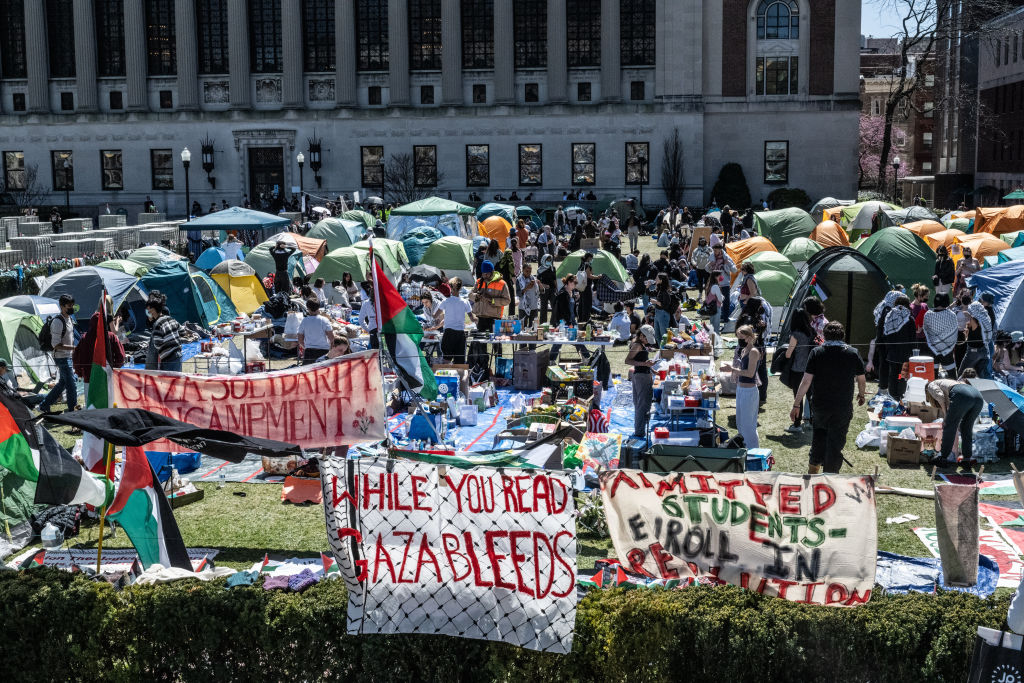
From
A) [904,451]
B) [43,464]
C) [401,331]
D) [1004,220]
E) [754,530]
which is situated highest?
[1004,220]

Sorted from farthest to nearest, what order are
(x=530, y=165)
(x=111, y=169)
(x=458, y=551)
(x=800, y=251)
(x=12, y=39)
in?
1. (x=111, y=169)
2. (x=12, y=39)
3. (x=530, y=165)
4. (x=800, y=251)
5. (x=458, y=551)

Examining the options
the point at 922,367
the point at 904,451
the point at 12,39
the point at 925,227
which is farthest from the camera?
the point at 12,39

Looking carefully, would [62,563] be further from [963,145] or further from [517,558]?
[963,145]

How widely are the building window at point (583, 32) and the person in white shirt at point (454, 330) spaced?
43.4 m

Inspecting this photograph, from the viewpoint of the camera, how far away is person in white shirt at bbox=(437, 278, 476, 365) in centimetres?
1808

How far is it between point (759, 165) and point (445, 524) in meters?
55.5

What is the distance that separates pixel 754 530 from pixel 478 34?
181ft

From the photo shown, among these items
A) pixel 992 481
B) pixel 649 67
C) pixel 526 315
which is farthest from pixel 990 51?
pixel 992 481

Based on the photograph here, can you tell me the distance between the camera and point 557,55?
5838 centimetres

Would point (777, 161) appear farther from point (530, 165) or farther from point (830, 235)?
point (830, 235)

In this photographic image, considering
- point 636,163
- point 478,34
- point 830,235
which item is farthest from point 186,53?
point 830,235

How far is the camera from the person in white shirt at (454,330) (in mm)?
18078

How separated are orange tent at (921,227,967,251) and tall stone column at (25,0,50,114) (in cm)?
5067

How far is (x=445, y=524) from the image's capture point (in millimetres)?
7312
